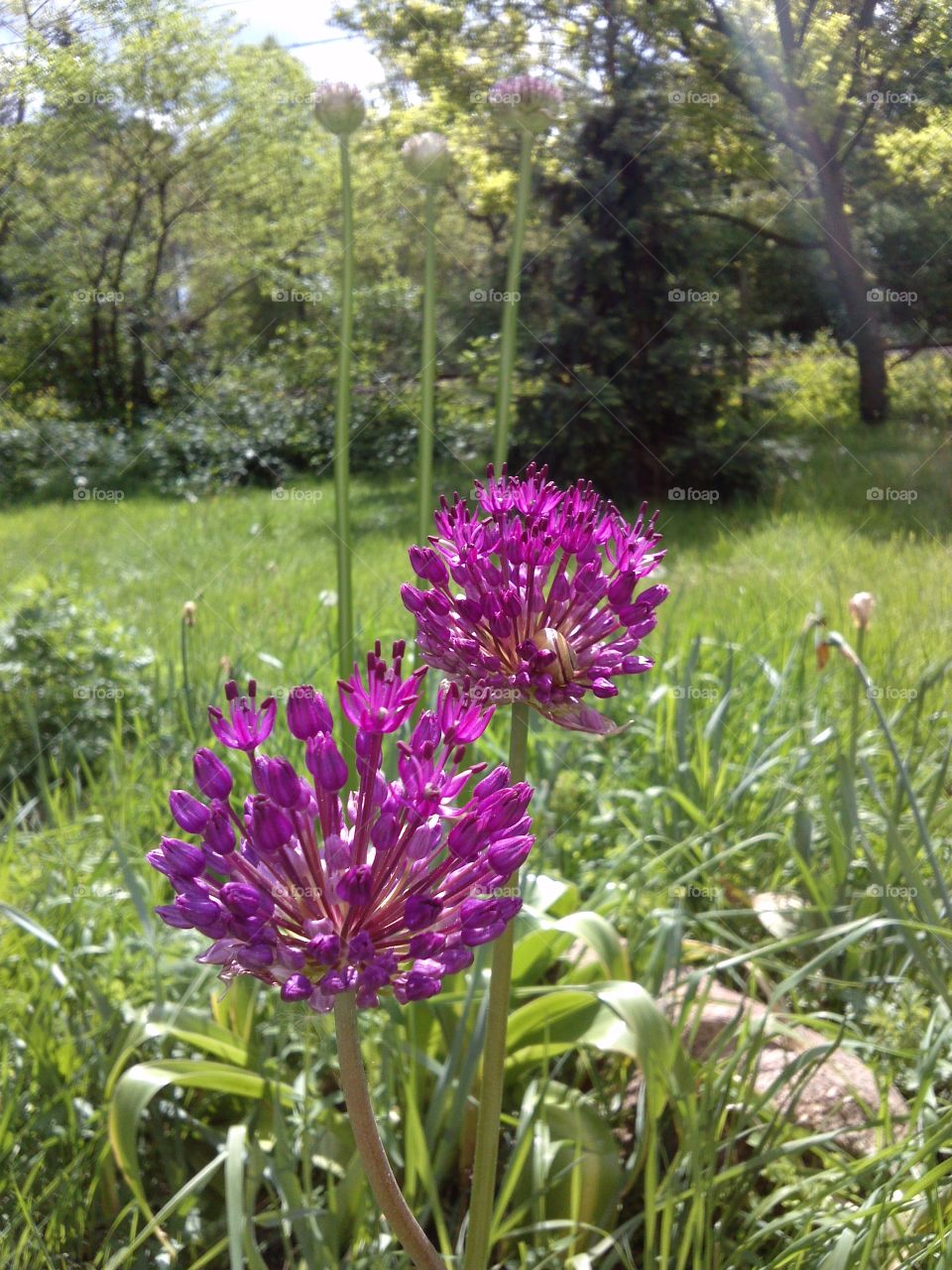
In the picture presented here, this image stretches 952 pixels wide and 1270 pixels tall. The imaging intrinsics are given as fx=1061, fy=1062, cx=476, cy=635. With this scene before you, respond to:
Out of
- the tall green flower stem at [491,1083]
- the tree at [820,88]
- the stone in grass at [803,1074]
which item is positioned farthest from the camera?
the tree at [820,88]

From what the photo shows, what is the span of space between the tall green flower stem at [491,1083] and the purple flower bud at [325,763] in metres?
0.15

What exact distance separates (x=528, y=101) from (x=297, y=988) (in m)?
1.27

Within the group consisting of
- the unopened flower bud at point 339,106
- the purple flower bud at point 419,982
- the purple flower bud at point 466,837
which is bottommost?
the purple flower bud at point 419,982

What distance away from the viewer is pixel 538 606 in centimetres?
76

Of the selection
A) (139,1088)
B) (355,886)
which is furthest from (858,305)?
(355,886)

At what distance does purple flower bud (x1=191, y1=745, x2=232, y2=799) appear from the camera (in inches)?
23.7

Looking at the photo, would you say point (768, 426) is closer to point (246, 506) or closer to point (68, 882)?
point (246, 506)

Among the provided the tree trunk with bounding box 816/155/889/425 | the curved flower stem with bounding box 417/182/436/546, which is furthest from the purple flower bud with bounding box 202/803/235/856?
the tree trunk with bounding box 816/155/889/425

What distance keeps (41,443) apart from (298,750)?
158 inches

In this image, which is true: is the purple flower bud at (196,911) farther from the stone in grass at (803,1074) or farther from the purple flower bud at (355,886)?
the stone in grass at (803,1074)

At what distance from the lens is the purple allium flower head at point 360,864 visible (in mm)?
569

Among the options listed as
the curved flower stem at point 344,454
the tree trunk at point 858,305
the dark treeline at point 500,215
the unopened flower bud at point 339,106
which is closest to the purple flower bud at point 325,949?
the curved flower stem at point 344,454

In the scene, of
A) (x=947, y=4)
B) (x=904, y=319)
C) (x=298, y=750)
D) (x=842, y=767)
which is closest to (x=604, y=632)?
(x=842, y=767)

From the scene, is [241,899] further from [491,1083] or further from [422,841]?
[491,1083]
